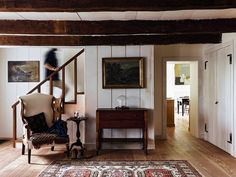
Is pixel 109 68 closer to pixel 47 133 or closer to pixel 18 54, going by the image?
pixel 47 133

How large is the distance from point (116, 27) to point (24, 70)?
343 cm

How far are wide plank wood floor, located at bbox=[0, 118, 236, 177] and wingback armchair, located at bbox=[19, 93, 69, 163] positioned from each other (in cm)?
26

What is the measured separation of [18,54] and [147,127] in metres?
3.79

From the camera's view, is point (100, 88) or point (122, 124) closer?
point (122, 124)

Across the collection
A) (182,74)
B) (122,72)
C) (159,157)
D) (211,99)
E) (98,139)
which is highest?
(182,74)

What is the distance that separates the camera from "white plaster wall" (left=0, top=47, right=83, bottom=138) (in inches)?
273

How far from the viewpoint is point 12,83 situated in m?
6.96

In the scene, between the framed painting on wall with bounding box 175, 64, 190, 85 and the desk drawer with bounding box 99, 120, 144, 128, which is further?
the framed painting on wall with bounding box 175, 64, 190, 85

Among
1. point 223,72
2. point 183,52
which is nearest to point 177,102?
point 183,52

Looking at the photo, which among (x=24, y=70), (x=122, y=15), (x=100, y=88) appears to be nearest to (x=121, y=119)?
(x=100, y=88)

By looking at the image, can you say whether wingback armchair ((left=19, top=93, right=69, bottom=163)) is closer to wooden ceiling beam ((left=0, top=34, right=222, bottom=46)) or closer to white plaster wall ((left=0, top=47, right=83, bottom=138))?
wooden ceiling beam ((left=0, top=34, right=222, bottom=46))

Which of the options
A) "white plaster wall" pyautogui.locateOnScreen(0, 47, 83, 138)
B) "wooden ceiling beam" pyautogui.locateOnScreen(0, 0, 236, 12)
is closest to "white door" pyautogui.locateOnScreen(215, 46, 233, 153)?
"wooden ceiling beam" pyautogui.locateOnScreen(0, 0, 236, 12)

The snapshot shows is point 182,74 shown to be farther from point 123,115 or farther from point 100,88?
point 123,115

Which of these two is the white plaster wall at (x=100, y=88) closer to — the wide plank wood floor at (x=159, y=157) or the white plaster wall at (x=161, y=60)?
the wide plank wood floor at (x=159, y=157)
